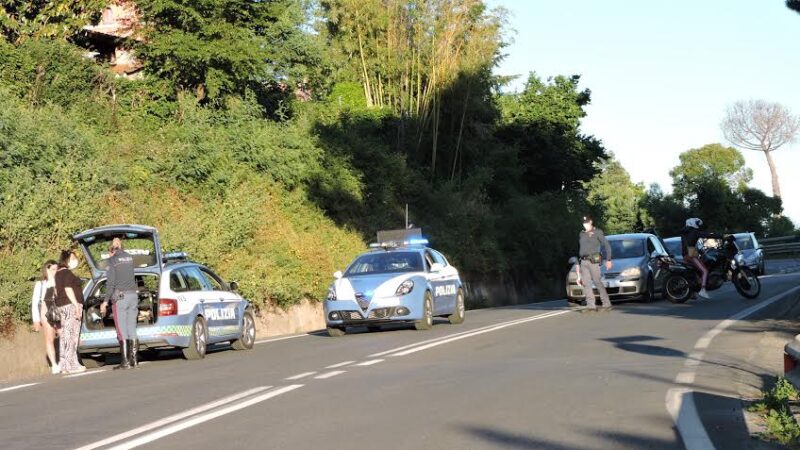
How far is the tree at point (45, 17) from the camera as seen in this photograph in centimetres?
3054

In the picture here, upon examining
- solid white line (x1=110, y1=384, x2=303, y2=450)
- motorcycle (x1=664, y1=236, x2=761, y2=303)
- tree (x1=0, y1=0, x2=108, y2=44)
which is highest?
tree (x1=0, y1=0, x2=108, y2=44)

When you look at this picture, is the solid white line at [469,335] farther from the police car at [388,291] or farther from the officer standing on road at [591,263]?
A: the police car at [388,291]

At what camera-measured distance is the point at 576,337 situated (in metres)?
17.4

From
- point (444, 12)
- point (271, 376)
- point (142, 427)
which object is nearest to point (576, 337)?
point (271, 376)

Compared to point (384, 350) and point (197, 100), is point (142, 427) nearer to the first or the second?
point (384, 350)

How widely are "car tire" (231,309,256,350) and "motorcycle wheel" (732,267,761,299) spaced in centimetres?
1225

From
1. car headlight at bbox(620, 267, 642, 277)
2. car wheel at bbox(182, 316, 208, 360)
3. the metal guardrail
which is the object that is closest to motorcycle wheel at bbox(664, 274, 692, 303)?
car headlight at bbox(620, 267, 642, 277)

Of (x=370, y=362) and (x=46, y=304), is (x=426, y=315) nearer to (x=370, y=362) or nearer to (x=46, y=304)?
(x=370, y=362)

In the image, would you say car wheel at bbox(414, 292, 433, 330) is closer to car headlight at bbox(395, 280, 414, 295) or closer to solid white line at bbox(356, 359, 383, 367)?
car headlight at bbox(395, 280, 414, 295)

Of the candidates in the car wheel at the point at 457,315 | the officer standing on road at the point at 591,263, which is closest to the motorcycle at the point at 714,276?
the officer standing on road at the point at 591,263

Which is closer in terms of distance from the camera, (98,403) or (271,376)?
(98,403)

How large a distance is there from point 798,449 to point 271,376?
7227 millimetres

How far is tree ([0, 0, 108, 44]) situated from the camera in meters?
30.5

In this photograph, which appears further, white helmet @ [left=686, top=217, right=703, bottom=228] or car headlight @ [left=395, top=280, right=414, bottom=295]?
white helmet @ [left=686, top=217, right=703, bottom=228]
